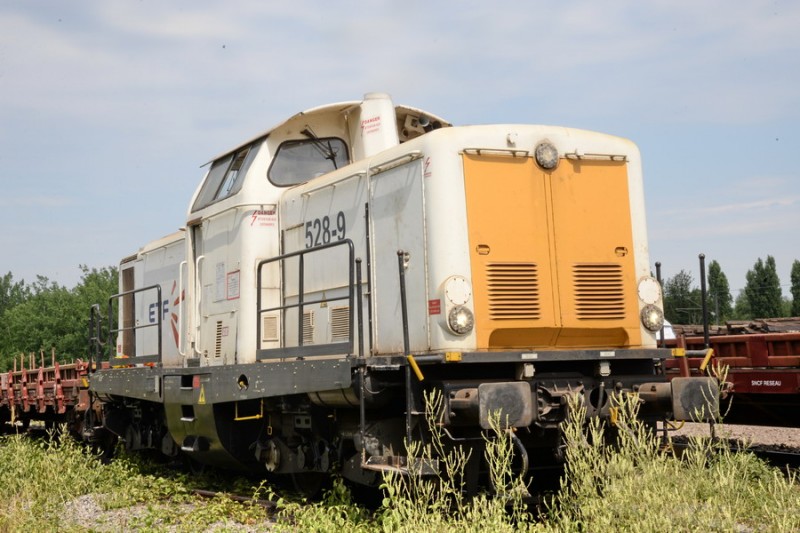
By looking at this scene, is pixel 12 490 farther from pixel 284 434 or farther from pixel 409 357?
pixel 409 357

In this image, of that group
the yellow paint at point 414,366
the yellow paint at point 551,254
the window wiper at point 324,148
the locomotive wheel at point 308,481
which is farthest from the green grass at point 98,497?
the window wiper at point 324,148

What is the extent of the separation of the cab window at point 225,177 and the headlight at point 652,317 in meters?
4.23

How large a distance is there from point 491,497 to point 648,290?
2.28 metres

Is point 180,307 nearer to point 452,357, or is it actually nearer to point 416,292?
point 416,292

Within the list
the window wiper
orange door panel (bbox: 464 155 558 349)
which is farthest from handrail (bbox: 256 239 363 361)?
the window wiper

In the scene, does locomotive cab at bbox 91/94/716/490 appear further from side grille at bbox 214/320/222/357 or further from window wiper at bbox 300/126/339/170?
side grille at bbox 214/320/222/357

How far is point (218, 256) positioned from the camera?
9461 millimetres

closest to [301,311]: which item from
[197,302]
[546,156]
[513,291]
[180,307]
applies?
[513,291]

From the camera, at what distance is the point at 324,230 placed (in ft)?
27.2

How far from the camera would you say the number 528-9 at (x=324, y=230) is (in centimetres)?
808

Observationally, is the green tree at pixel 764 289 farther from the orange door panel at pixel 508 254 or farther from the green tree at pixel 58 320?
the orange door panel at pixel 508 254

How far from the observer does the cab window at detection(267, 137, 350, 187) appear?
9.07 metres

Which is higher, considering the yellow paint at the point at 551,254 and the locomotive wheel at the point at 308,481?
the yellow paint at the point at 551,254

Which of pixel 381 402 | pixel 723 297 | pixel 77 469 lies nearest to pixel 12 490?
pixel 77 469
